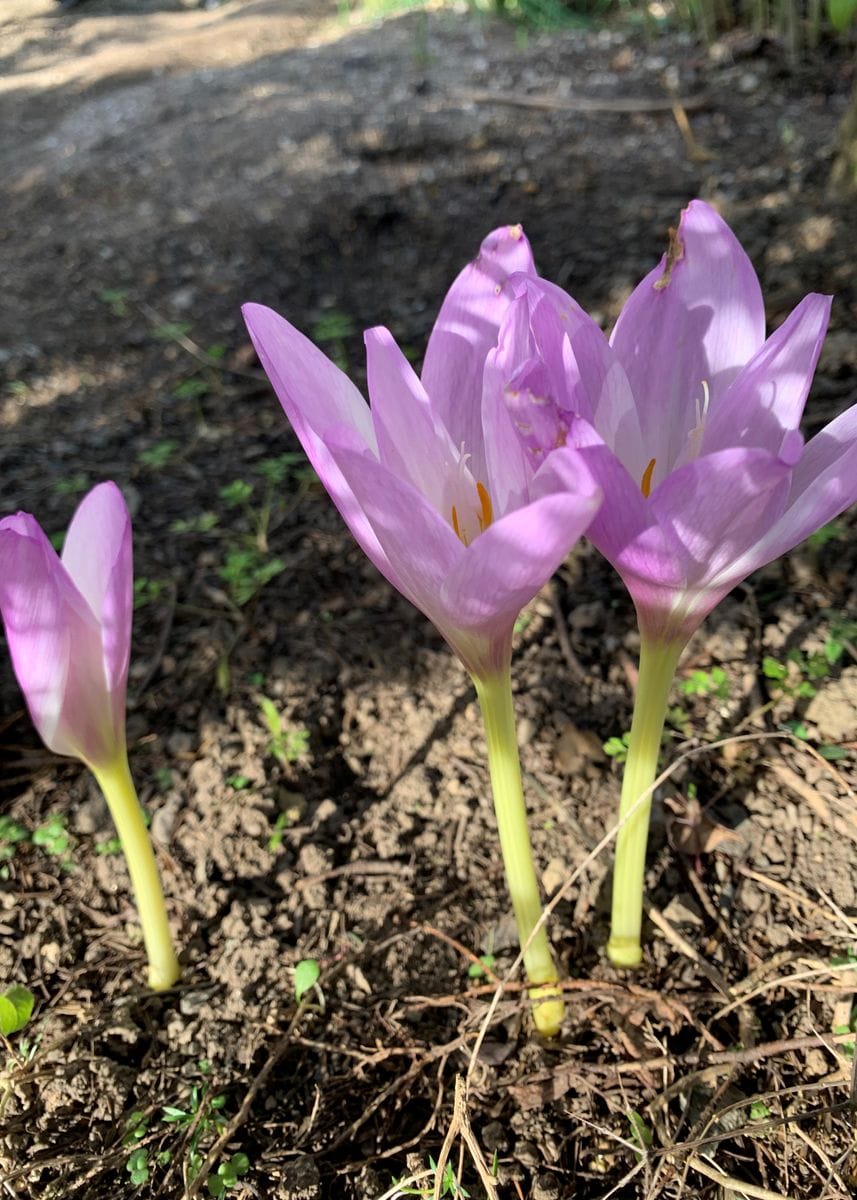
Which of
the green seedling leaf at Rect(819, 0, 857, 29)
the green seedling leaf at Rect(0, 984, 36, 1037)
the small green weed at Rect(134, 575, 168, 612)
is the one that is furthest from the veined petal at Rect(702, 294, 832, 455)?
the green seedling leaf at Rect(819, 0, 857, 29)

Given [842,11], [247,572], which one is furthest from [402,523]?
[842,11]

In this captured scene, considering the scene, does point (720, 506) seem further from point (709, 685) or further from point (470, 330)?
point (709, 685)

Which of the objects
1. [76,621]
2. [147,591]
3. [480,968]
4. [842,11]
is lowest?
[480,968]

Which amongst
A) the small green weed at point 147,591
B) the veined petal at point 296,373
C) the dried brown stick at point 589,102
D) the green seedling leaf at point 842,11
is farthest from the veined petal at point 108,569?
the green seedling leaf at point 842,11

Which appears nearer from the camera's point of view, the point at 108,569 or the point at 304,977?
the point at 108,569

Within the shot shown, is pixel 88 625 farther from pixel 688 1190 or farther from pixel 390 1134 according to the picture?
pixel 688 1190

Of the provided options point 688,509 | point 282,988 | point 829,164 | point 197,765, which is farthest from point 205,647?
point 829,164
